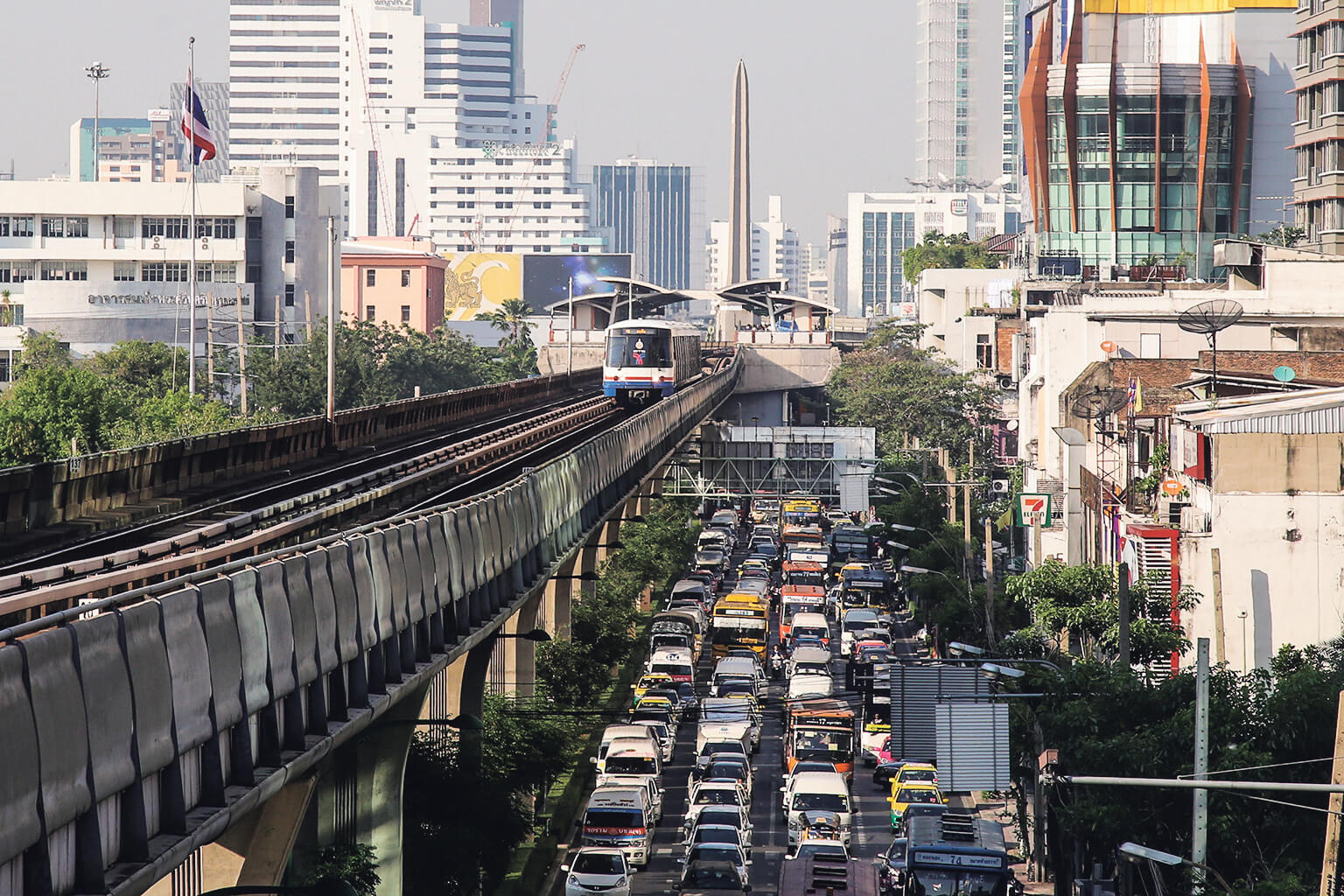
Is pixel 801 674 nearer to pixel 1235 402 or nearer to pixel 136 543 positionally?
pixel 1235 402

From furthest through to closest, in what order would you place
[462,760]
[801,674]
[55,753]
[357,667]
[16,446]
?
[16,446] → [801,674] → [462,760] → [357,667] → [55,753]

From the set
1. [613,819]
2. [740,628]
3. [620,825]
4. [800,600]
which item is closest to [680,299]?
[800,600]

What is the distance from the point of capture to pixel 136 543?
25844mm

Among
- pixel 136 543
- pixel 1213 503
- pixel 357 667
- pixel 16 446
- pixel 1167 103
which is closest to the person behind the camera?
pixel 357 667

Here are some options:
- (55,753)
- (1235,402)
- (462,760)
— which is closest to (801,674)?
(1235,402)

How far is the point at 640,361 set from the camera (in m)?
75.6

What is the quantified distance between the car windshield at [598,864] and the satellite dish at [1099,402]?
26.7 meters

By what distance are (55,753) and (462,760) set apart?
20688 millimetres

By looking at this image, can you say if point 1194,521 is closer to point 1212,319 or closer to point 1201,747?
point 1212,319

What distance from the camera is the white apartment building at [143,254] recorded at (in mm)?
122144

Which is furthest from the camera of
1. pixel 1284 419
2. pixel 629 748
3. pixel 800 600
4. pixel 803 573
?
pixel 803 573

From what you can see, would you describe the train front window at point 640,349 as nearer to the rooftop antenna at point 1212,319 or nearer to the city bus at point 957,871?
the rooftop antenna at point 1212,319

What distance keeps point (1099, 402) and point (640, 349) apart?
79.4 ft

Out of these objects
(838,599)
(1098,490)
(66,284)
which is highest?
(66,284)
